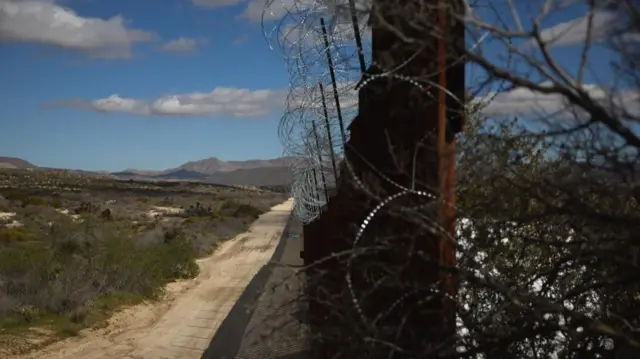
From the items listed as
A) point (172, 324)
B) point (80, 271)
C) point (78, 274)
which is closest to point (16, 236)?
point (80, 271)

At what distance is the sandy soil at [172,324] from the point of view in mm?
15539

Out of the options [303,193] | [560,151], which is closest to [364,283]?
[560,151]

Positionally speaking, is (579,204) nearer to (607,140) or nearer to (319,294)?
(607,140)

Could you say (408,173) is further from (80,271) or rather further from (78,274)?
(80,271)

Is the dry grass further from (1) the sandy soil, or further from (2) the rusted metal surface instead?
(2) the rusted metal surface

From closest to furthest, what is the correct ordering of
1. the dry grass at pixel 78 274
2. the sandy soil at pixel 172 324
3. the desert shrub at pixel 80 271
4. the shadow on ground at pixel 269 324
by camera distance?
the shadow on ground at pixel 269 324 < the sandy soil at pixel 172 324 < the dry grass at pixel 78 274 < the desert shrub at pixel 80 271

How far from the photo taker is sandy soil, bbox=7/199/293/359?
612 inches

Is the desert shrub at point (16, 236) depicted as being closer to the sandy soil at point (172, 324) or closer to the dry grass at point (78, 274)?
the dry grass at point (78, 274)

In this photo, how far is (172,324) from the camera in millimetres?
18641

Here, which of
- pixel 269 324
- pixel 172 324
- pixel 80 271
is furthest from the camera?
pixel 80 271

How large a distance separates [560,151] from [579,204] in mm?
481

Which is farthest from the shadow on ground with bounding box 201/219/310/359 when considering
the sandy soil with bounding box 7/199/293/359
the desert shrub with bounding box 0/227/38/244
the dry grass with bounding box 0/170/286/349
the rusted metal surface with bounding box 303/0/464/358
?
the desert shrub with bounding box 0/227/38/244

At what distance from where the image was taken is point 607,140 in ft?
14.4

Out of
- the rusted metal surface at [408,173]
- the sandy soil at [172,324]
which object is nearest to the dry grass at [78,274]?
the sandy soil at [172,324]
